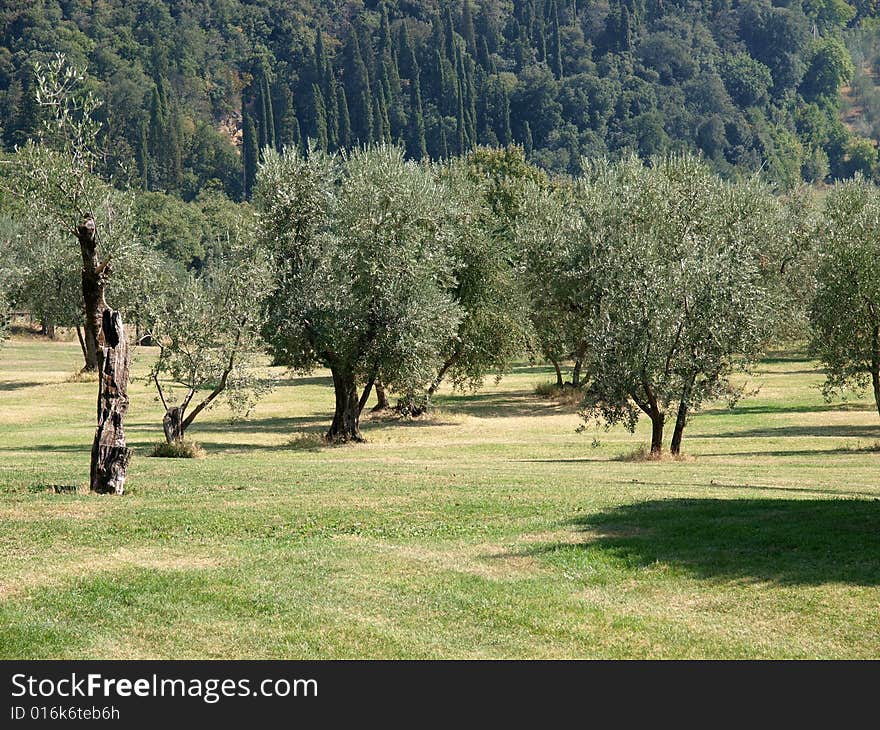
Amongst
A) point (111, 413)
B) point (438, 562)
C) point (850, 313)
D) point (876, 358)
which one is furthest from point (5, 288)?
point (438, 562)

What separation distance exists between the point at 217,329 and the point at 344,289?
483 cm

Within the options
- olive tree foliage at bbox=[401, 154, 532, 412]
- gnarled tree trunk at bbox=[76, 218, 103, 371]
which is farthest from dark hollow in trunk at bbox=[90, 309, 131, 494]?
olive tree foliage at bbox=[401, 154, 532, 412]

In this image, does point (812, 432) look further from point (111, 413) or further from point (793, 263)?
point (793, 263)

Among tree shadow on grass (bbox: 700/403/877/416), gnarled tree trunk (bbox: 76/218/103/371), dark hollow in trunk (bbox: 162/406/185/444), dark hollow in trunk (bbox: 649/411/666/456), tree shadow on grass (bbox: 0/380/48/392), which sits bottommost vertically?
tree shadow on grass (bbox: 700/403/877/416)

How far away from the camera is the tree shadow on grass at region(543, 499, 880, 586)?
1406 cm

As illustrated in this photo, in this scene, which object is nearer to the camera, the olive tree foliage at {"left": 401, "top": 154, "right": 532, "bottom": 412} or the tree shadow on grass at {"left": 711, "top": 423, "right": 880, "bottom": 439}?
the tree shadow on grass at {"left": 711, "top": 423, "right": 880, "bottom": 439}

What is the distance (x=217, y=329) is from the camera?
122 ft

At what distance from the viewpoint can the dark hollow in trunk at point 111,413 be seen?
66.0 ft

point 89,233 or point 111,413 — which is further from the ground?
point 89,233

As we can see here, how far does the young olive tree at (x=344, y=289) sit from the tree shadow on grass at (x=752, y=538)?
21.1 metres

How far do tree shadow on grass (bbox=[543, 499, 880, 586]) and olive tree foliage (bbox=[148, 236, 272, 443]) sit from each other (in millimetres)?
20922

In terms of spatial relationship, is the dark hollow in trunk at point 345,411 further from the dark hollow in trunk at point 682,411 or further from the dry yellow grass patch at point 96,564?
the dry yellow grass patch at point 96,564

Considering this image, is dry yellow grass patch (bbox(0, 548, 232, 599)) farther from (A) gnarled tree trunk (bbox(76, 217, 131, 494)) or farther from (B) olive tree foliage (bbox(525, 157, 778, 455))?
(B) olive tree foliage (bbox(525, 157, 778, 455))

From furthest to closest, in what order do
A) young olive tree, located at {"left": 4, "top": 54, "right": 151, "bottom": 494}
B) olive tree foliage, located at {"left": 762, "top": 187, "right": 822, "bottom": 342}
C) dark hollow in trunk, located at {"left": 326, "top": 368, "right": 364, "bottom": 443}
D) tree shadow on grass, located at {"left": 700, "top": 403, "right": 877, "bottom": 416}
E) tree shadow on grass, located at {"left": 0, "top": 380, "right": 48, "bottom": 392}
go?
1. olive tree foliage, located at {"left": 762, "top": 187, "right": 822, "bottom": 342}
2. tree shadow on grass, located at {"left": 0, "top": 380, "right": 48, "bottom": 392}
3. tree shadow on grass, located at {"left": 700, "top": 403, "right": 877, "bottom": 416}
4. dark hollow in trunk, located at {"left": 326, "top": 368, "right": 364, "bottom": 443}
5. young olive tree, located at {"left": 4, "top": 54, "right": 151, "bottom": 494}
